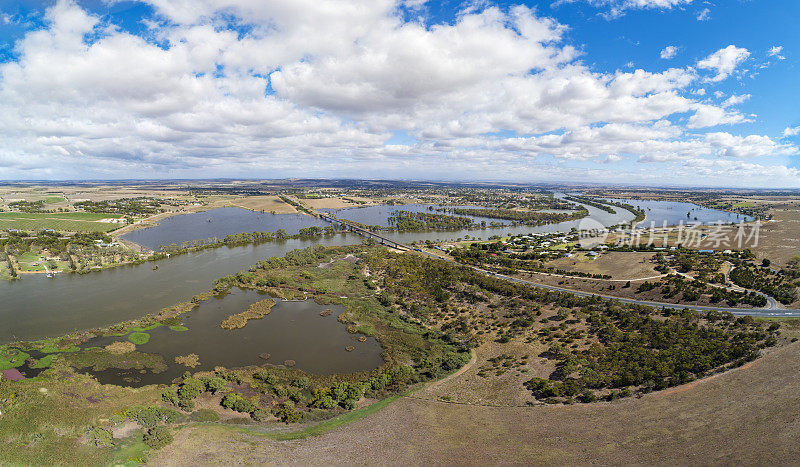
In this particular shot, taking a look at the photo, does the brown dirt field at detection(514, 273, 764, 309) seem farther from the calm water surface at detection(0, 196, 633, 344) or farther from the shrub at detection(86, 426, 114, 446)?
the calm water surface at detection(0, 196, 633, 344)

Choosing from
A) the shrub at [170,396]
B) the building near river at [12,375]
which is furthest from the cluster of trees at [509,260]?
the building near river at [12,375]

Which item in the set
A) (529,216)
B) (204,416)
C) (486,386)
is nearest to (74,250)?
(204,416)

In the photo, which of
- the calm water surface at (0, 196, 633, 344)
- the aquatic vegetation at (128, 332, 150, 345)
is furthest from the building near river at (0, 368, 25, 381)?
the calm water surface at (0, 196, 633, 344)

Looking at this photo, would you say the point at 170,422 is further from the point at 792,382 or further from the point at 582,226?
the point at 582,226

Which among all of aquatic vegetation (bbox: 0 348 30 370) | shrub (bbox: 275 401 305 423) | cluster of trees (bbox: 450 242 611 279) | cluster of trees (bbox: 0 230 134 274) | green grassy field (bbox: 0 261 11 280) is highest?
cluster of trees (bbox: 450 242 611 279)

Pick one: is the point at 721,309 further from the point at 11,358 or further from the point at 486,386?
the point at 11,358

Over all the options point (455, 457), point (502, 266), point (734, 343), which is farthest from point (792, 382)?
point (502, 266)
